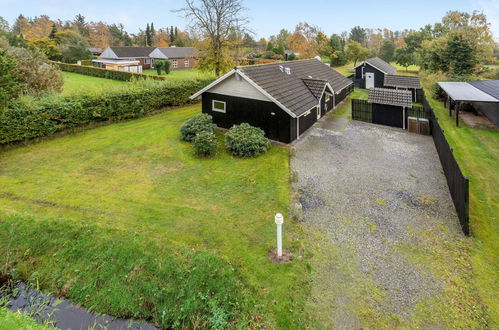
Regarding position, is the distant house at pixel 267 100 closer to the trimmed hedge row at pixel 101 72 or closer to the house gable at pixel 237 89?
the house gable at pixel 237 89

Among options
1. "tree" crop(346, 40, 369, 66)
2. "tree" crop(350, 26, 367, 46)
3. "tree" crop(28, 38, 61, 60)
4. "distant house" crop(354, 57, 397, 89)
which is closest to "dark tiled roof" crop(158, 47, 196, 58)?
"tree" crop(28, 38, 61, 60)

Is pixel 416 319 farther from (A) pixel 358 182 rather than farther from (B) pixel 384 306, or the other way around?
(A) pixel 358 182

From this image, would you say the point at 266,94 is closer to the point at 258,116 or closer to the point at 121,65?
the point at 258,116

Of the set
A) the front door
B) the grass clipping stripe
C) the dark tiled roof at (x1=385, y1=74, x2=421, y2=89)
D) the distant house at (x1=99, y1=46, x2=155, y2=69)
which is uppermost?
the distant house at (x1=99, y1=46, x2=155, y2=69)

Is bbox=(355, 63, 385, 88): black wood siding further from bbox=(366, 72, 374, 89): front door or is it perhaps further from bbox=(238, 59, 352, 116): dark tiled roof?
bbox=(238, 59, 352, 116): dark tiled roof

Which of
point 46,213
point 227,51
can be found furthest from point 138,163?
point 227,51

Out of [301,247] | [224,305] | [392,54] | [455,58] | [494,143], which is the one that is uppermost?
[392,54]

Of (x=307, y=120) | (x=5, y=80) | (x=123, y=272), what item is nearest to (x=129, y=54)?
(x=5, y=80)
